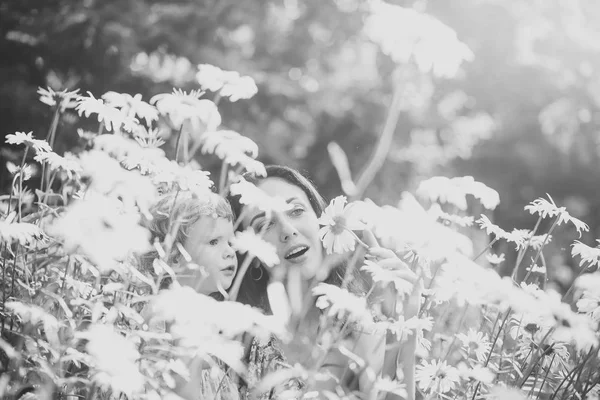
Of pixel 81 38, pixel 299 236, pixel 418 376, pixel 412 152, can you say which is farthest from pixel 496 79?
pixel 418 376

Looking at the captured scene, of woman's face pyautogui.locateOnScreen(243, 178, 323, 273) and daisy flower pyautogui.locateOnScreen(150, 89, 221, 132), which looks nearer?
daisy flower pyautogui.locateOnScreen(150, 89, 221, 132)

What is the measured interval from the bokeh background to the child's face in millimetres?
952

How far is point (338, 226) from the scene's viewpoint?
56.5 inches

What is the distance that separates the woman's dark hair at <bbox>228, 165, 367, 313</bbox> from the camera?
2.01 meters

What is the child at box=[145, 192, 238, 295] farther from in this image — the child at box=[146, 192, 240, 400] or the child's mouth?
the child's mouth

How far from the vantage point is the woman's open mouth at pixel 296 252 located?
172 centimetres

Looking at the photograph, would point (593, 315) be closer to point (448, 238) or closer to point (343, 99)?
point (448, 238)

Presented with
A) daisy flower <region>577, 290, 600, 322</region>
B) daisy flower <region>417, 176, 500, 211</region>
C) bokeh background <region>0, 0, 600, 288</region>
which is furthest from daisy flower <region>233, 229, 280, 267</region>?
bokeh background <region>0, 0, 600, 288</region>

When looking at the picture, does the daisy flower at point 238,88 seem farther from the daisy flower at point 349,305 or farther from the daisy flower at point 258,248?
the daisy flower at point 349,305

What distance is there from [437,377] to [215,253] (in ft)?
2.29

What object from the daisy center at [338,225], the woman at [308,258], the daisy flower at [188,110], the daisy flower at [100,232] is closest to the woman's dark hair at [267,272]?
the woman at [308,258]

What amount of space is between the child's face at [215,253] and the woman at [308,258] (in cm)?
12

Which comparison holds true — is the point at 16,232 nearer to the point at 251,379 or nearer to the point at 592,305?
the point at 251,379

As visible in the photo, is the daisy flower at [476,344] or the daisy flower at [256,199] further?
the daisy flower at [476,344]
